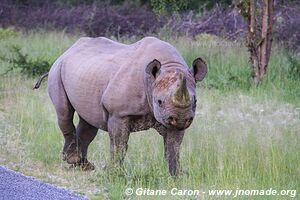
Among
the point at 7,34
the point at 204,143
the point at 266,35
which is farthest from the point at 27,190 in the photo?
the point at 7,34

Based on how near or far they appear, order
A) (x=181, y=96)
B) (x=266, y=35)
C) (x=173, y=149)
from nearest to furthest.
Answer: (x=181, y=96) < (x=173, y=149) < (x=266, y=35)

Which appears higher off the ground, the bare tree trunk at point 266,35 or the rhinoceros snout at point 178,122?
the rhinoceros snout at point 178,122

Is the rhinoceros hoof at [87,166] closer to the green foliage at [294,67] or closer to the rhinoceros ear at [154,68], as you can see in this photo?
the rhinoceros ear at [154,68]

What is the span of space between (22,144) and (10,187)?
2.67m

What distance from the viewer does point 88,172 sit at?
29.2 feet

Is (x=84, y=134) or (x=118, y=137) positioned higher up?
(x=118, y=137)

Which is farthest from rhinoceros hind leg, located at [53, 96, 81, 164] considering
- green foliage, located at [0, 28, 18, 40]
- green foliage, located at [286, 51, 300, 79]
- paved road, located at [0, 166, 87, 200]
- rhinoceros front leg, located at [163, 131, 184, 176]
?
green foliage, located at [0, 28, 18, 40]

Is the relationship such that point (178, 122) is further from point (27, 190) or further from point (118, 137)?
point (27, 190)

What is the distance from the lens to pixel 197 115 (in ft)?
40.2

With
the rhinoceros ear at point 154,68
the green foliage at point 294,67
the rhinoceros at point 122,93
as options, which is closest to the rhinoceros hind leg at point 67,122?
the rhinoceros at point 122,93

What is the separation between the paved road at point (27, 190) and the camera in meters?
7.20

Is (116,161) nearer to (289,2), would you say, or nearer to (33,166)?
(33,166)

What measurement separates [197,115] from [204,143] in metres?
2.75

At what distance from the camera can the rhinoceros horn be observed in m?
7.19
